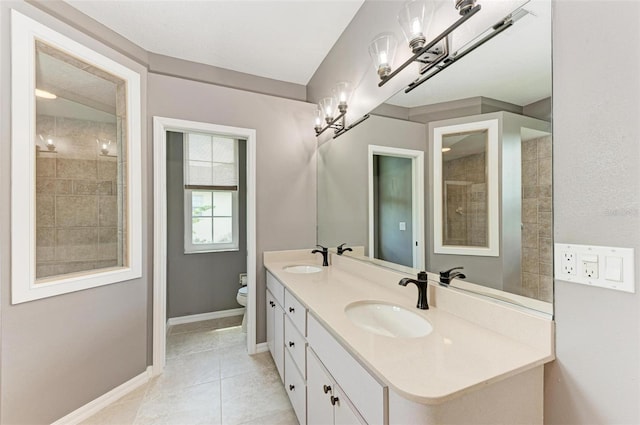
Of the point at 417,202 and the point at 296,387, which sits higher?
the point at 417,202

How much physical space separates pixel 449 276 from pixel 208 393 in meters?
1.86

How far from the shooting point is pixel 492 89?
3.43ft

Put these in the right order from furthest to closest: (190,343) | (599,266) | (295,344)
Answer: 1. (190,343)
2. (295,344)
3. (599,266)

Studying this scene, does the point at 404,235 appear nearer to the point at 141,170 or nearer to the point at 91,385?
the point at 141,170

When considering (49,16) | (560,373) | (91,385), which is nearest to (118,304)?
(91,385)

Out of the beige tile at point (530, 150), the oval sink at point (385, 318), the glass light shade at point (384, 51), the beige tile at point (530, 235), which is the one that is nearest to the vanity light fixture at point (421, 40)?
the glass light shade at point (384, 51)

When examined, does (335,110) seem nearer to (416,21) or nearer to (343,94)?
(343,94)

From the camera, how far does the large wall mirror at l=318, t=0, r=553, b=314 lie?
887 millimetres

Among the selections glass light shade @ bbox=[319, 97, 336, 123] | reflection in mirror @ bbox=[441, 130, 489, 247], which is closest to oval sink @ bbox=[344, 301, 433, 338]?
reflection in mirror @ bbox=[441, 130, 489, 247]

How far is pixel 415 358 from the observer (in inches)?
32.0

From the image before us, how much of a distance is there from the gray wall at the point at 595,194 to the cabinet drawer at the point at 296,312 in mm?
1004

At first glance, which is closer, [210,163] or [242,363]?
[242,363]

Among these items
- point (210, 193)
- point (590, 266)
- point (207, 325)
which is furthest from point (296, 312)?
point (210, 193)

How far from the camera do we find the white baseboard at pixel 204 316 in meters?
3.03
